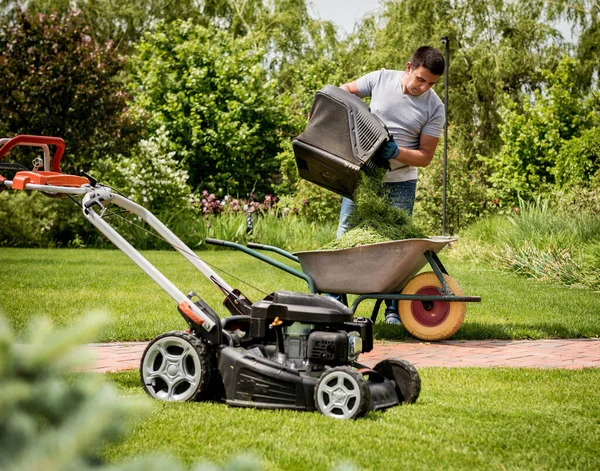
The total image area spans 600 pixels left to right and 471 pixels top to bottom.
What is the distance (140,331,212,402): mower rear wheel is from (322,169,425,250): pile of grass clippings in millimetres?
1845

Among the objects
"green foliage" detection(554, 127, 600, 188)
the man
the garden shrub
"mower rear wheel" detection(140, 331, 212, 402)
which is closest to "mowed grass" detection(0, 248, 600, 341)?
"mower rear wheel" detection(140, 331, 212, 402)

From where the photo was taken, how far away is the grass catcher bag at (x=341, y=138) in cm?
491

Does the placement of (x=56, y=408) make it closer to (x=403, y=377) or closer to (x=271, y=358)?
(x=271, y=358)

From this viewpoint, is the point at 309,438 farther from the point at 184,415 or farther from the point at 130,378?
the point at 130,378

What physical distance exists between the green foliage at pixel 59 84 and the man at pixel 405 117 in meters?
9.69

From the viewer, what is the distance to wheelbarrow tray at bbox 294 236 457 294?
495cm

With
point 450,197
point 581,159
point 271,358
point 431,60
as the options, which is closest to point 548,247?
point 581,159

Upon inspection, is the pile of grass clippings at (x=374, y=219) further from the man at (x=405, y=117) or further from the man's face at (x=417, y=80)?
the man's face at (x=417, y=80)

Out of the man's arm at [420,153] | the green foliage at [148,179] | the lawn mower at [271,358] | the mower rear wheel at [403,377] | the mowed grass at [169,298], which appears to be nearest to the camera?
the lawn mower at [271,358]

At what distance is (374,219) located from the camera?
17.0 feet

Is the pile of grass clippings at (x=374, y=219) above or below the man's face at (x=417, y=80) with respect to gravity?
below

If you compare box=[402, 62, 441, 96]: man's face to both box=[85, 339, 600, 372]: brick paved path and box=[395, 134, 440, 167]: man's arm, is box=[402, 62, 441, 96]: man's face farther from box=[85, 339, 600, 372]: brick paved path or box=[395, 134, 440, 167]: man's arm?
box=[85, 339, 600, 372]: brick paved path

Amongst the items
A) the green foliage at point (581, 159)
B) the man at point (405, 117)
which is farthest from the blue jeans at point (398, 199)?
the green foliage at point (581, 159)

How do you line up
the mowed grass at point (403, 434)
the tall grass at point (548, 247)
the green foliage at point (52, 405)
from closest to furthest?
1. the green foliage at point (52, 405)
2. the mowed grass at point (403, 434)
3. the tall grass at point (548, 247)
